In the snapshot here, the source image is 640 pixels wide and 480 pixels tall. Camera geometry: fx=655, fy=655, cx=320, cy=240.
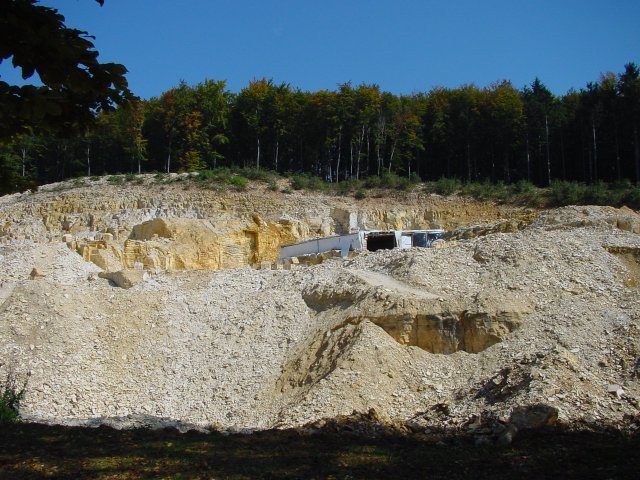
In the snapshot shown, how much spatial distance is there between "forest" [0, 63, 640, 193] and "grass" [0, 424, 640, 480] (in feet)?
132

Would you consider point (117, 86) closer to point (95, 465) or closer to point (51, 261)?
point (95, 465)

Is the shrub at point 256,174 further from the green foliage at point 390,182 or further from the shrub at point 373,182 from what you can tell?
the green foliage at point 390,182

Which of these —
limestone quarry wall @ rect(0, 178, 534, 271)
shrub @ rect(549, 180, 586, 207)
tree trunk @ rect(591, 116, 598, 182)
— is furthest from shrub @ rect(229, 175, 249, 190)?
tree trunk @ rect(591, 116, 598, 182)

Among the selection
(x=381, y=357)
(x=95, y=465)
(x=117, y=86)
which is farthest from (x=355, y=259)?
(x=117, y=86)

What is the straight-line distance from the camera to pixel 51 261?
26156 mm

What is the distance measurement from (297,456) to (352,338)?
7499 millimetres

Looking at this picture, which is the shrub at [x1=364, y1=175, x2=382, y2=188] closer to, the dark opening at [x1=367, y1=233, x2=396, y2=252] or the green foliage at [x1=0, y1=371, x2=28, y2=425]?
the dark opening at [x1=367, y1=233, x2=396, y2=252]

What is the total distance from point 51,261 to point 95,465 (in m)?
20.8

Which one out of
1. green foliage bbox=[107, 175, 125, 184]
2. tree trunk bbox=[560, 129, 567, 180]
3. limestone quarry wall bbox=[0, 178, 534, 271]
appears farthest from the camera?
tree trunk bbox=[560, 129, 567, 180]

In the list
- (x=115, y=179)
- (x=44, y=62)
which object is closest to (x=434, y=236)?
(x=115, y=179)

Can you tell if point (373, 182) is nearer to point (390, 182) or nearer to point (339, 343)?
point (390, 182)

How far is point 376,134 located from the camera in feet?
170

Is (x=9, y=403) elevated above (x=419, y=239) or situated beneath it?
situated beneath

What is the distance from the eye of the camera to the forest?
48.8 meters
